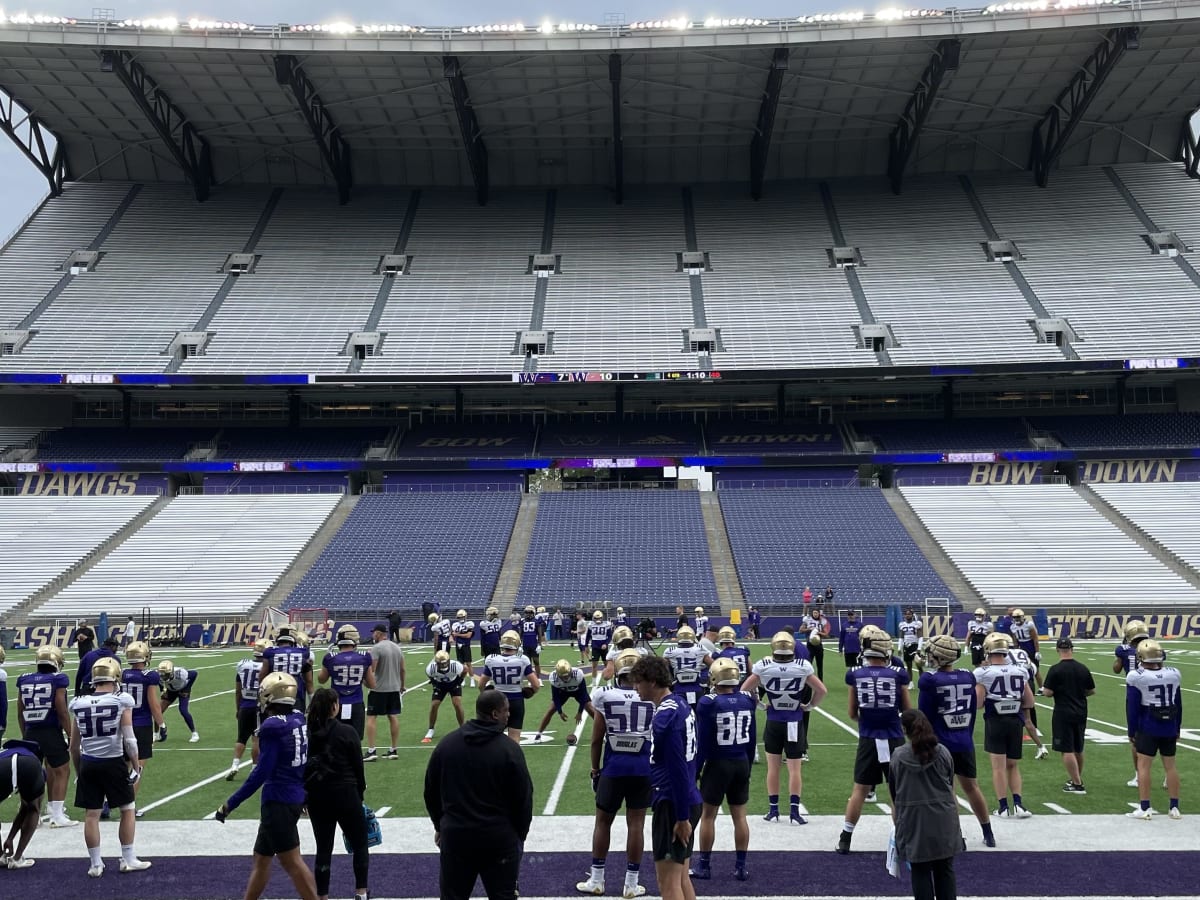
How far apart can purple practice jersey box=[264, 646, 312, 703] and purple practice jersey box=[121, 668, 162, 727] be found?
151 centimetres

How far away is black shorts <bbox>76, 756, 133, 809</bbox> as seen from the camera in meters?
8.32

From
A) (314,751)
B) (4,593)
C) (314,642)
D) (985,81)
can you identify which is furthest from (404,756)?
(985,81)

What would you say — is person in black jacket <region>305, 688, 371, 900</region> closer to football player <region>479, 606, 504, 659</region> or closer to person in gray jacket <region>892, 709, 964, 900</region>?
person in gray jacket <region>892, 709, 964, 900</region>

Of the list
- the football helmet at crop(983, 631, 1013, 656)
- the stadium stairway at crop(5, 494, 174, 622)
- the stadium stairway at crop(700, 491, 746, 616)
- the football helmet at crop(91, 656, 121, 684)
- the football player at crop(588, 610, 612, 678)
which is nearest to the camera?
the football helmet at crop(91, 656, 121, 684)

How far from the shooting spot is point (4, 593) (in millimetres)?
35000

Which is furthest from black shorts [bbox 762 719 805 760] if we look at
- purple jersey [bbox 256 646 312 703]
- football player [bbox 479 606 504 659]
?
football player [bbox 479 606 504 659]

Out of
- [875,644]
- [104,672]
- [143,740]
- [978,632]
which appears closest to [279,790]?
[104,672]

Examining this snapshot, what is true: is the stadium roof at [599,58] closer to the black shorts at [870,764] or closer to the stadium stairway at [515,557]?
the stadium stairway at [515,557]

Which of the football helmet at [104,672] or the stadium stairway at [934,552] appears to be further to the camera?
the stadium stairway at [934,552]

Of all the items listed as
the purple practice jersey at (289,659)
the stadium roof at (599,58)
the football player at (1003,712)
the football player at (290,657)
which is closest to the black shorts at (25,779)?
the football player at (290,657)

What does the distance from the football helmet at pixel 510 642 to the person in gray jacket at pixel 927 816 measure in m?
5.54

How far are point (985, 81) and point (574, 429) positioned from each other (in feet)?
91.1

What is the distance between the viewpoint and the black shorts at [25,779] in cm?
822

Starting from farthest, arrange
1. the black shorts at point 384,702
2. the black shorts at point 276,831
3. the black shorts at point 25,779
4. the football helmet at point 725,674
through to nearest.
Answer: the black shorts at point 384,702
the black shorts at point 25,779
the football helmet at point 725,674
the black shorts at point 276,831
